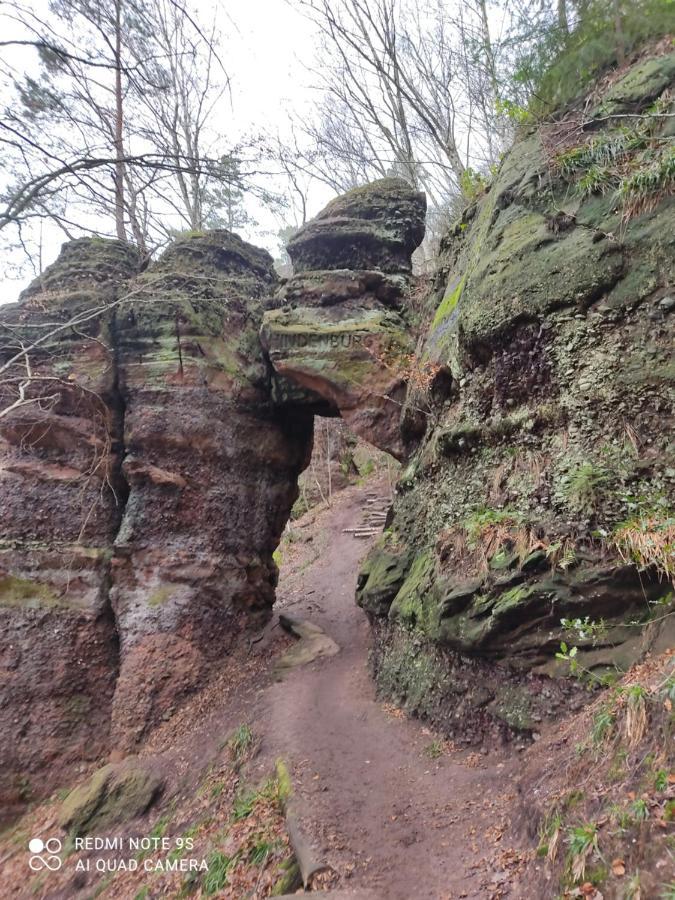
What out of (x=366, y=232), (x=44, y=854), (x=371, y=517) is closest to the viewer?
(x=44, y=854)

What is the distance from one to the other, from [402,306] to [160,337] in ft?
16.7

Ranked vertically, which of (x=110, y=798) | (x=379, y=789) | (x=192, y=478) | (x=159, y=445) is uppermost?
(x=159, y=445)

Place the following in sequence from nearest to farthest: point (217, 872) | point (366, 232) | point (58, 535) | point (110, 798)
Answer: point (217, 872)
point (110, 798)
point (58, 535)
point (366, 232)

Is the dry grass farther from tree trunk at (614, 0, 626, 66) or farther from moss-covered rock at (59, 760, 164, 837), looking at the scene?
moss-covered rock at (59, 760, 164, 837)

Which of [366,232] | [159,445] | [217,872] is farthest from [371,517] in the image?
[217,872]

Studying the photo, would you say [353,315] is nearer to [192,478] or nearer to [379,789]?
[192,478]

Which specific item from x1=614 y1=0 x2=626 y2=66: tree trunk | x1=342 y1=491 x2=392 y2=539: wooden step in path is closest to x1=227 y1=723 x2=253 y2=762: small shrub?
x1=342 y1=491 x2=392 y2=539: wooden step in path

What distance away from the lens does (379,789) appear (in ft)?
17.1

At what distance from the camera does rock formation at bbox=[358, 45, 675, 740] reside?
4.66 m

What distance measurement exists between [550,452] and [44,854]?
27.5 ft

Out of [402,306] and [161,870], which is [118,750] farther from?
[402,306]

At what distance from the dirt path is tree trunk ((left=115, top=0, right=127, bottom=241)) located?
565cm

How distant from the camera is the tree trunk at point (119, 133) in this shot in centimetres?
373

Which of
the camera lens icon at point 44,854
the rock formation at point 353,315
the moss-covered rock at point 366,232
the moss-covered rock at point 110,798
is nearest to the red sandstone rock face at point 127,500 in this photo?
the moss-covered rock at point 110,798
